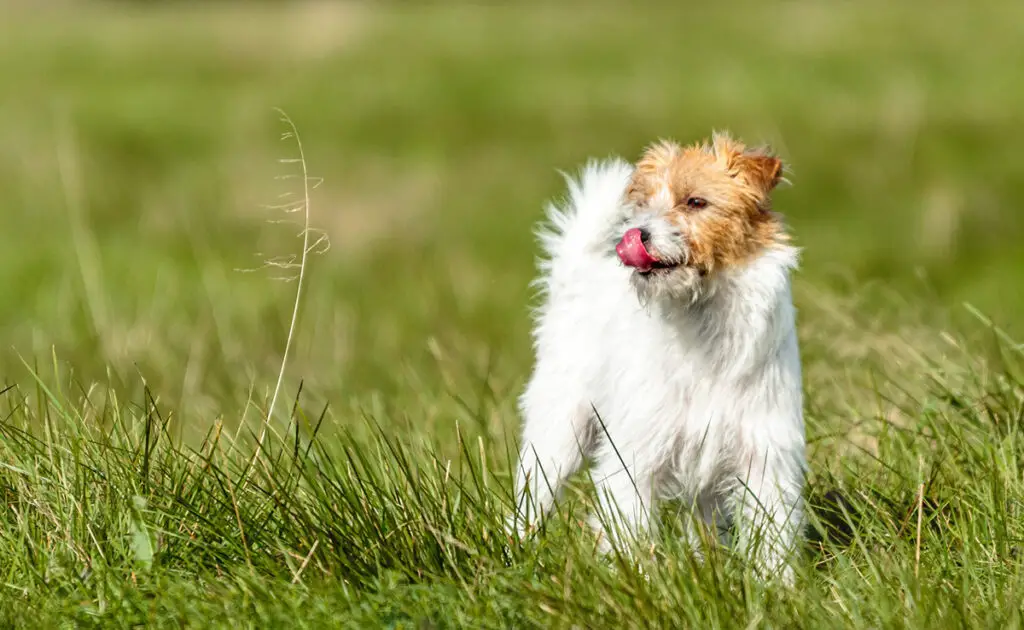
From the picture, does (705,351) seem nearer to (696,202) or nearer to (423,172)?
(696,202)

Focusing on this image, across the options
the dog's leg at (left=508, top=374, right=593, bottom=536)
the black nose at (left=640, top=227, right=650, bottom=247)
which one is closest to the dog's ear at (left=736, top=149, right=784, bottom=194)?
the black nose at (left=640, top=227, right=650, bottom=247)

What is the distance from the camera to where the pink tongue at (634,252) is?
158 inches

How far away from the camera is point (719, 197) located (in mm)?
4148

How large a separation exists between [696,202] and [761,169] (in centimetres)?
25

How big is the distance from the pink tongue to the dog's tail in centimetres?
37

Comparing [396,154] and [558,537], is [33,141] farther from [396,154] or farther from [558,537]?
[558,537]

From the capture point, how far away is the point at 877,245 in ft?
38.3

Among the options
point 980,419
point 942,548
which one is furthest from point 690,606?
point 980,419

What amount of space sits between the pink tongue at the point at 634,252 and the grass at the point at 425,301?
66 cm

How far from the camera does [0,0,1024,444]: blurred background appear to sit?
8117 mm

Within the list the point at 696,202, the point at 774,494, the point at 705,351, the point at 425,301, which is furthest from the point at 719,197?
the point at 425,301

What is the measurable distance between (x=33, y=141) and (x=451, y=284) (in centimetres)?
562

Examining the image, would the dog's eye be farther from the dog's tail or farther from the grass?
the grass

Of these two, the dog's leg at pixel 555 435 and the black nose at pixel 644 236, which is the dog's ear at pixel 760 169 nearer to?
the black nose at pixel 644 236
